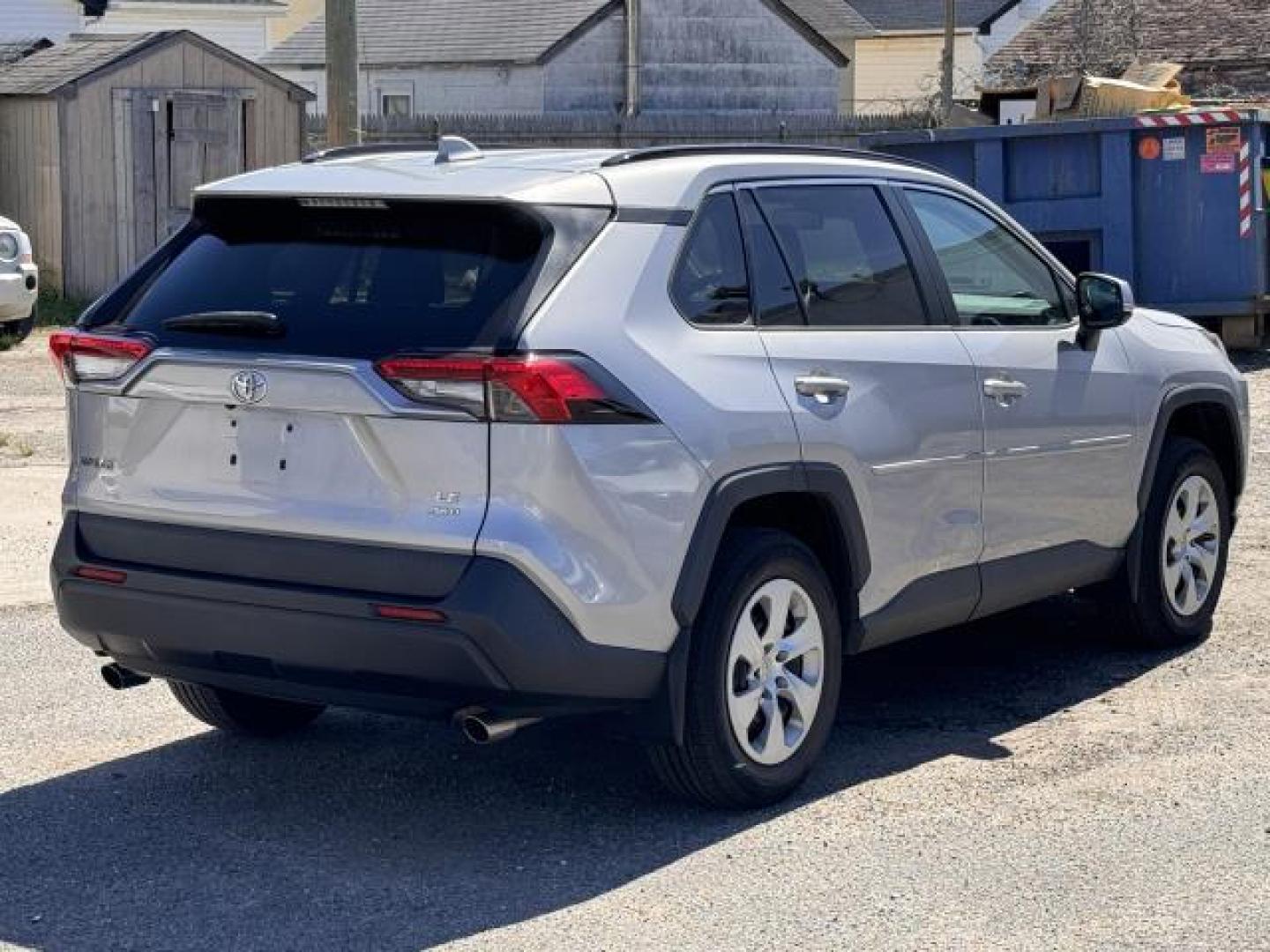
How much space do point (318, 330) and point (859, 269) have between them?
5.73ft

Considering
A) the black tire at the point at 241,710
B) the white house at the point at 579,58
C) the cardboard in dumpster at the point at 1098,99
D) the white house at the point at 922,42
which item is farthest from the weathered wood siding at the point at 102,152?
the white house at the point at 922,42

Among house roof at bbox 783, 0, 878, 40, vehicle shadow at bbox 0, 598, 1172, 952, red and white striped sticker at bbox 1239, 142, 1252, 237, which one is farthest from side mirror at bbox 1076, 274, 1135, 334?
house roof at bbox 783, 0, 878, 40

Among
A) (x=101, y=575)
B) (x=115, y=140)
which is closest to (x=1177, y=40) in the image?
(x=115, y=140)

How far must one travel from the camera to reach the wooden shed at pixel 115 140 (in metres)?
22.5

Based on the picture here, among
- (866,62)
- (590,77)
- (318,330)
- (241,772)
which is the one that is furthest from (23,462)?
(866,62)

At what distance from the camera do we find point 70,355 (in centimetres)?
609

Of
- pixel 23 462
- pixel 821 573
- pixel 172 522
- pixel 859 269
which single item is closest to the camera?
pixel 172 522

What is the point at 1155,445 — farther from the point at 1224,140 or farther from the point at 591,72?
the point at 591,72

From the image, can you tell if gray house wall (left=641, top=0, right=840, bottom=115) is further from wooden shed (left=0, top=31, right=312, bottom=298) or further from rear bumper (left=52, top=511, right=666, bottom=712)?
rear bumper (left=52, top=511, right=666, bottom=712)

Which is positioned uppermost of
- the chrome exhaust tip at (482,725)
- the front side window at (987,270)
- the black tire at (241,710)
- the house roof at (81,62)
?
the house roof at (81,62)

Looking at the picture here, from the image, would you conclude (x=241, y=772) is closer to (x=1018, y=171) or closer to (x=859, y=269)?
(x=859, y=269)

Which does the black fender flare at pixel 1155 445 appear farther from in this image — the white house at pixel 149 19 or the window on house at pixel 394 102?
the window on house at pixel 394 102

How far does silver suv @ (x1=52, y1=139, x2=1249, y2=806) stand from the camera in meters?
5.48

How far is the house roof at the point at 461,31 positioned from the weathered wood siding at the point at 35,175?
1283 centimetres
